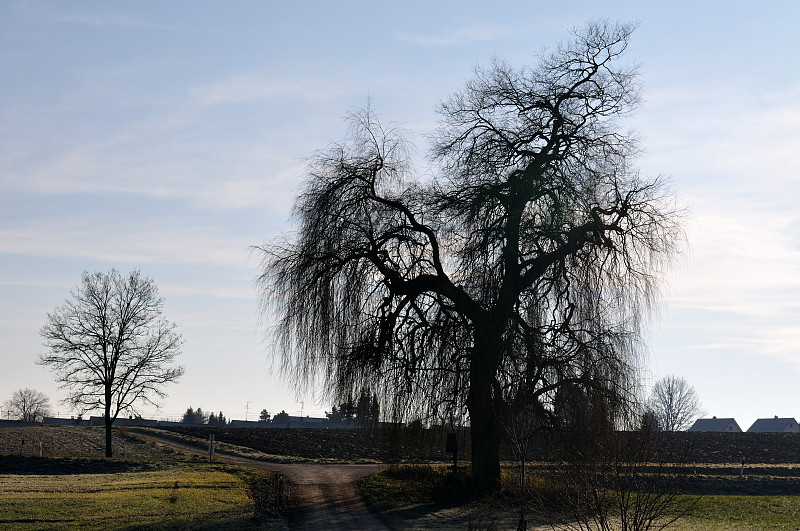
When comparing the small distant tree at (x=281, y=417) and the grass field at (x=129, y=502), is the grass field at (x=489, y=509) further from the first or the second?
the small distant tree at (x=281, y=417)

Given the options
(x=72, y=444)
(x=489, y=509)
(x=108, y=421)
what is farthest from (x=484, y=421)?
(x=72, y=444)

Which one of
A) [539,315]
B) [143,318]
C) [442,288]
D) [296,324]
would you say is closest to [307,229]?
[296,324]

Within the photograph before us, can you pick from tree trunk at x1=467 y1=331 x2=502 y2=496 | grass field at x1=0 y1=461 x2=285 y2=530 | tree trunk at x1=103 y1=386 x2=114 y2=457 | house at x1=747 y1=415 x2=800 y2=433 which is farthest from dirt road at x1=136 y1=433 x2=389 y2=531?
house at x1=747 y1=415 x2=800 y2=433

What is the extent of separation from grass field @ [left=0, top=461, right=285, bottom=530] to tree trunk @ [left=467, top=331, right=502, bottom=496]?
6.52m

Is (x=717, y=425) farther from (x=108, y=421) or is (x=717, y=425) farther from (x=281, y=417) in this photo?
(x=108, y=421)

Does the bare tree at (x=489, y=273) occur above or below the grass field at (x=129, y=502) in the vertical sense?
above

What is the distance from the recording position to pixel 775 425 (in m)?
141

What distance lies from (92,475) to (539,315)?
20019 millimetres

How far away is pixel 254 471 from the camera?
34188 millimetres

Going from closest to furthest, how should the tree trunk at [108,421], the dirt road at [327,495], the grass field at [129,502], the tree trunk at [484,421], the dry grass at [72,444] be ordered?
the grass field at [129,502], the dirt road at [327,495], the tree trunk at [484,421], the tree trunk at [108,421], the dry grass at [72,444]

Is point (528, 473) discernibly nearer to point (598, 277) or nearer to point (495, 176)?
point (598, 277)

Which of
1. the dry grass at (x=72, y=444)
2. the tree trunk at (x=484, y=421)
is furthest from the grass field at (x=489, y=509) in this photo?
the dry grass at (x=72, y=444)

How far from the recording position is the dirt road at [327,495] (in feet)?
64.8

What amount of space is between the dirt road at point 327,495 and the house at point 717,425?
116486mm
